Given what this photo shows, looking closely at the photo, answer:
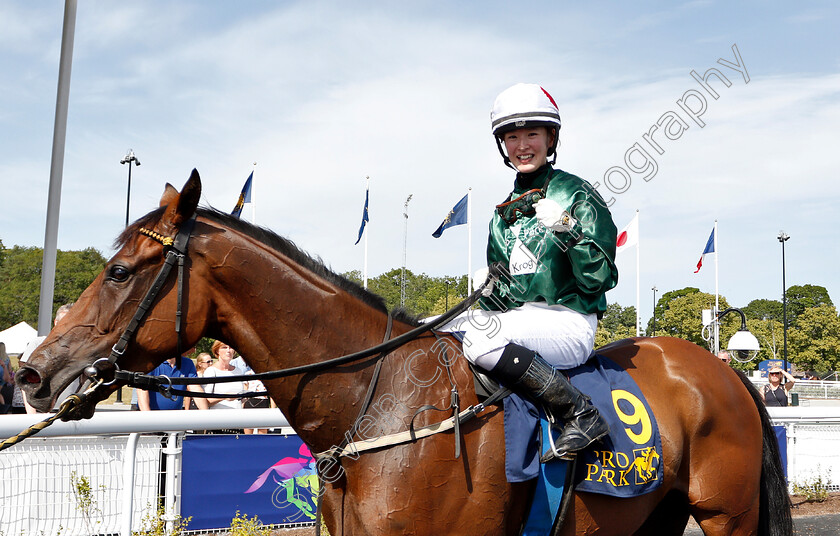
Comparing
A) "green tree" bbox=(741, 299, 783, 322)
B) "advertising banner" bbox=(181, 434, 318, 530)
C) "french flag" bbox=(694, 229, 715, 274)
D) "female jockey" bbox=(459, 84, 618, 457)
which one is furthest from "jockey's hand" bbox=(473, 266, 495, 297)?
"green tree" bbox=(741, 299, 783, 322)

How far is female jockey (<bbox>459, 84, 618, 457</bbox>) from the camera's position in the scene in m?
2.68

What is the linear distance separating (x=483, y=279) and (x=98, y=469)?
10.8ft

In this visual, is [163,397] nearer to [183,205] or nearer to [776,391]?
[183,205]

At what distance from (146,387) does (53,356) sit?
318mm

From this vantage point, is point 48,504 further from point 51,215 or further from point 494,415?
point 51,215

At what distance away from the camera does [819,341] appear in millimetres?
50938

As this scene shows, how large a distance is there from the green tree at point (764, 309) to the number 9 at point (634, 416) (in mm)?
102694

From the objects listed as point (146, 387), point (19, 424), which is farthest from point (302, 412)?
point (19, 424)

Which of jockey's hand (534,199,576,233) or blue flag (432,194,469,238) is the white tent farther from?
jockey's hand (534,199,576,233)

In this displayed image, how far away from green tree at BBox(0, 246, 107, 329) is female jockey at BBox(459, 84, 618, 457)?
43.0 meters

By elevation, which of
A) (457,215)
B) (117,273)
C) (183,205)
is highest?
(457,215)

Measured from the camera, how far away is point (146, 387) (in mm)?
2379

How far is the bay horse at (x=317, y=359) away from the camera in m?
2.37

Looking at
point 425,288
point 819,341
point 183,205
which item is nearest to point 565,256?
point 183,205
